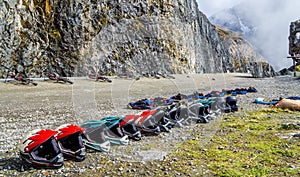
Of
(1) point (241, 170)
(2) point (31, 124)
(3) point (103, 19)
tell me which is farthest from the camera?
(3) point (103, 19)

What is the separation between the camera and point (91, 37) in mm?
32375

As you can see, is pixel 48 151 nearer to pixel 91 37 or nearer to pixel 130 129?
pixel 130 129

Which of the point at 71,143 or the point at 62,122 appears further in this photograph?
the point at 62,122

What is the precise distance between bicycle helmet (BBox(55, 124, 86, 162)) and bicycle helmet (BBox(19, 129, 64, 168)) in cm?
27

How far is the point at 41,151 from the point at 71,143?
2.36ft

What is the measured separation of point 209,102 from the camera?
415 inches

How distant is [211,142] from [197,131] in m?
1.20

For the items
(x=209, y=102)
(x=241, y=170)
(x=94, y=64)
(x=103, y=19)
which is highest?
Answer: (x=103, y=19)

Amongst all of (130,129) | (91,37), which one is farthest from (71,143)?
(91,37)

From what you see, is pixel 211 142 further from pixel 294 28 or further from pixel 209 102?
pixel 294 28

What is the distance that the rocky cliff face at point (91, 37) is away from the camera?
2467cm

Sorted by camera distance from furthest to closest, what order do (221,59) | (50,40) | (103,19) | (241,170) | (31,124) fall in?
(221,59) < (103,19) < (50,40) < (31,124) < (241,170)

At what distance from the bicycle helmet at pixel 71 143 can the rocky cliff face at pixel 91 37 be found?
17.2 meters

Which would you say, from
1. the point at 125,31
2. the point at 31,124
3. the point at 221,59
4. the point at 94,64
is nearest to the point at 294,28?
the point at 221,59
